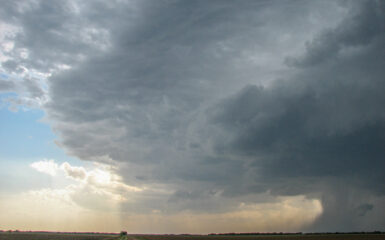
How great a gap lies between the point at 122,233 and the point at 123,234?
207 centimetres

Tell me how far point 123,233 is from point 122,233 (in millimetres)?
472

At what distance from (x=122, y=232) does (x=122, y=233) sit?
8.89ft

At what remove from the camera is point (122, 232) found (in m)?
163

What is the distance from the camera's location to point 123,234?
158750 millimetres

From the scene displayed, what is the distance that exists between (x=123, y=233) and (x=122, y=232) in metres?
2.84

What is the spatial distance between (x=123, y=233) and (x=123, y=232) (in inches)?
91.0

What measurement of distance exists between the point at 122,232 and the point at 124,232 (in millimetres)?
1462

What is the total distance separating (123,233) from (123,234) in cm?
192

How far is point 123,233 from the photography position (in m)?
161

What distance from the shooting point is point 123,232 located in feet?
534

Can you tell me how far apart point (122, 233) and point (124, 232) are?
1851 millimetres

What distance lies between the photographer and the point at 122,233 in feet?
527
